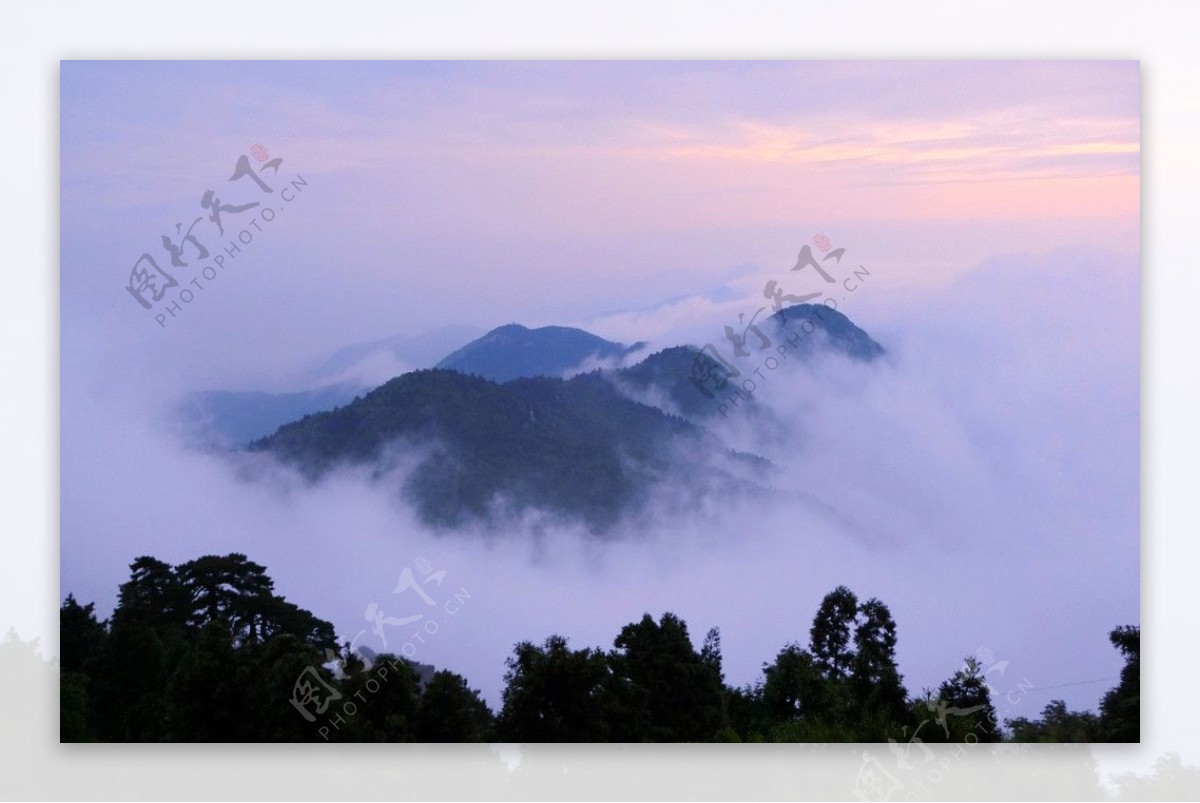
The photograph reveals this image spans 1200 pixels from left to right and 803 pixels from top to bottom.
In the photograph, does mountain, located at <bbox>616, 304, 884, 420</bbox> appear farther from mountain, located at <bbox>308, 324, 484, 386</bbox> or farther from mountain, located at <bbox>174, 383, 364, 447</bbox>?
mountain, located at <bbox>174, 383, 364, 447</bbox>

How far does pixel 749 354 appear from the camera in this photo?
5.02 m

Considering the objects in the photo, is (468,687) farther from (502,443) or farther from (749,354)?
(749,354)

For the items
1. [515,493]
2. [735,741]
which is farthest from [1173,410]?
[515,493]

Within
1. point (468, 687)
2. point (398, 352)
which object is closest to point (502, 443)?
point (398, 352)

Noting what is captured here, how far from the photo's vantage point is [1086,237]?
4.93 m

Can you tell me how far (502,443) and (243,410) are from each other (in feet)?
3.15

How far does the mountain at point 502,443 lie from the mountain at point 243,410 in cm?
5

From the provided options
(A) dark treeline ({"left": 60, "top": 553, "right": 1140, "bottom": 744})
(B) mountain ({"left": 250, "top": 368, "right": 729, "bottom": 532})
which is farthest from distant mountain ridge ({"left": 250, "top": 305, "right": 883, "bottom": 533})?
(A) dark treeline ({"left": 60, "top": 553, "right": 1140, "bottom": 744})

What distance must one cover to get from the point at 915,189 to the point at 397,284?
1.96 m

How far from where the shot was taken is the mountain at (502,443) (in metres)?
5.00

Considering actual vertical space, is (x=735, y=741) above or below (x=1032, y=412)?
below

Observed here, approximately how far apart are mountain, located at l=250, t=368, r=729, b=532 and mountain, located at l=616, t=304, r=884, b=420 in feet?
0.26

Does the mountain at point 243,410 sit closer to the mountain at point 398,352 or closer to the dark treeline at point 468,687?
the mountain at point 398,352

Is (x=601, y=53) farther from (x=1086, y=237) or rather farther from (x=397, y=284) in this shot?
(x=1086, y=237)
